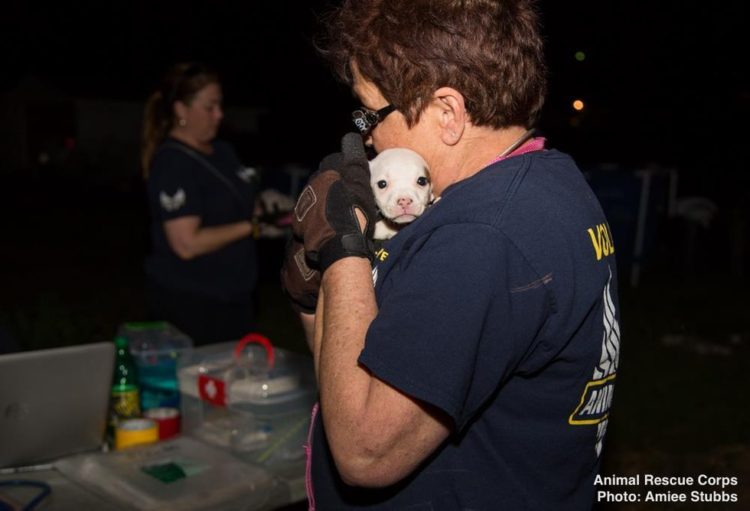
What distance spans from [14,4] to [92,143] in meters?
6.57

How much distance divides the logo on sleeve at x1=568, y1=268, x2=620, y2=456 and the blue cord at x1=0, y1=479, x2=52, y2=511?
1.53 meters

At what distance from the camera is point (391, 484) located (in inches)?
54.2

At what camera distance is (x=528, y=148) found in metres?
1.54

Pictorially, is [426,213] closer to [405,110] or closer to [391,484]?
[405,110]

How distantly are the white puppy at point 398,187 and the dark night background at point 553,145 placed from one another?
0.53 meters

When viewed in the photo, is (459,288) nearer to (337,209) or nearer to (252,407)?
(337,209)

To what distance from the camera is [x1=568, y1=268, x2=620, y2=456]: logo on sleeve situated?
1.47m

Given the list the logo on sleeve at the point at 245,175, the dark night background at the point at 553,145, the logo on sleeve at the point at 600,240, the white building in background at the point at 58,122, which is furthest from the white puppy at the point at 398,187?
the white building in background at the point at 58,122

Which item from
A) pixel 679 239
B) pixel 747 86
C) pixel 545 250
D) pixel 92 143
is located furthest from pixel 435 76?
pixel 92 143

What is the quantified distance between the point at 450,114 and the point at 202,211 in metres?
2.43

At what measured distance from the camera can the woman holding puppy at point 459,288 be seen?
1277 millimetres

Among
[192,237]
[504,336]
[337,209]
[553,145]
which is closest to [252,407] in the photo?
[192,237]

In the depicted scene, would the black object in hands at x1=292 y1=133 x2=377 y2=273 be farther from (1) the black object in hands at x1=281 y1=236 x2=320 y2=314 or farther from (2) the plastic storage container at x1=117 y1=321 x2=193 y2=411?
(2) the plastic storage container at x1=117 y1=321 x2=193 y2=411

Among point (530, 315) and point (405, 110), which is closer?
point (530, 315)
